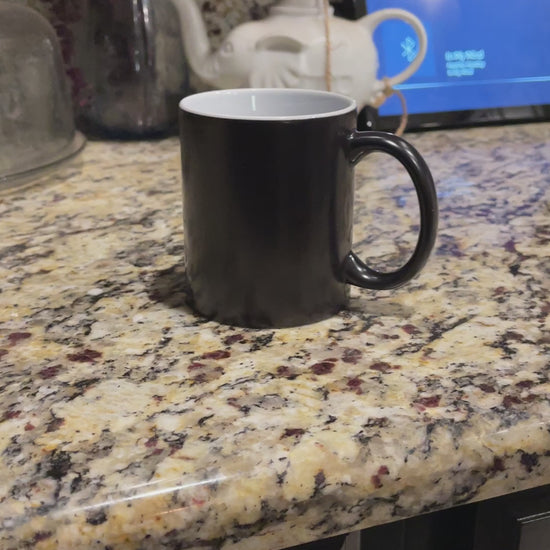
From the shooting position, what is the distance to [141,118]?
924 millimetres

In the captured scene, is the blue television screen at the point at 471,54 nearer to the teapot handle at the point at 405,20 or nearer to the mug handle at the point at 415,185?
the teapot handle at the point at 405,20

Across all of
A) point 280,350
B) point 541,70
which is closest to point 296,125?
point 280,350

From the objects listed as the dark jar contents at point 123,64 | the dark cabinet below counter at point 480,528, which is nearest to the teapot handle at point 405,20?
the dark jar contents at point 123,64

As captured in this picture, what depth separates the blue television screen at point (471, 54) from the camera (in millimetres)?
974

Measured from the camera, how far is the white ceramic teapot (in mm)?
818

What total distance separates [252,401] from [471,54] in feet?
2.64

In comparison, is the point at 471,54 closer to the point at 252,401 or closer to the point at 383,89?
the point at 383,89

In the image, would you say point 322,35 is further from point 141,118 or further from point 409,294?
point 409,294

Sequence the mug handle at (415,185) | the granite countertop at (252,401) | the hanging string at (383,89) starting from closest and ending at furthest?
the granite countertop at (252,401)
the mug handle at (415,185)
the hanging string at (383,89)

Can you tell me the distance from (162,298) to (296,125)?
178 mm

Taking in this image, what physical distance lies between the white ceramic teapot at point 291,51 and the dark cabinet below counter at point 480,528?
57 centimetres

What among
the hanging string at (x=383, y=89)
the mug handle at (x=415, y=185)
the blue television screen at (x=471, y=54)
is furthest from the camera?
the blue television screen at (x=471, y=54)

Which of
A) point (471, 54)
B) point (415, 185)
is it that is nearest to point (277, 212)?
point (415, 185)

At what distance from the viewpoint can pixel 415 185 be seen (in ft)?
1.40
